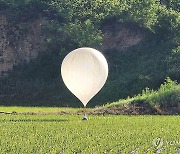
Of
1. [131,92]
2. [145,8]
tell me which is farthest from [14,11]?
[131,92]

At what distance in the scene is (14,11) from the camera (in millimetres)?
51438

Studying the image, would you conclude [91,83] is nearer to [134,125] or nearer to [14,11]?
[134,125]

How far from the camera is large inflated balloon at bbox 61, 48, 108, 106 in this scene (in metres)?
25.5

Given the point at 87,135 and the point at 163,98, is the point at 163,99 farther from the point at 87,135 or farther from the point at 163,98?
the point at 87,135

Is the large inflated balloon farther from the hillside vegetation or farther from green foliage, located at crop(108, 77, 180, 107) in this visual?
the hillside vegetation

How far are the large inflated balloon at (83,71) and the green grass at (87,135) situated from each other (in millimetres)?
1816

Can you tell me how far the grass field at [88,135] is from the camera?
1762 cm

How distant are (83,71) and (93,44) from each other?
20248 mm

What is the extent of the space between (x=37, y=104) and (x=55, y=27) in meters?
10.4

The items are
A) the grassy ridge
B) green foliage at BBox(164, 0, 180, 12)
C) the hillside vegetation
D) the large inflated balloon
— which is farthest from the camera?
green foliage at BBox(164, 0, 180, 12)

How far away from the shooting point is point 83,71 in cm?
2544

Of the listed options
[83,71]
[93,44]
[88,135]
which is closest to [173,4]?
[93,44]

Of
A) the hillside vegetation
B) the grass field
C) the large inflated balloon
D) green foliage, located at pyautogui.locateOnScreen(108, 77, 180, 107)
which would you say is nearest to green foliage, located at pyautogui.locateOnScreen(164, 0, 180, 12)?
the hillside vegetation

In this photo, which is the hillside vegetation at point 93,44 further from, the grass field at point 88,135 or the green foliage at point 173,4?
the grass field at point 88,135
